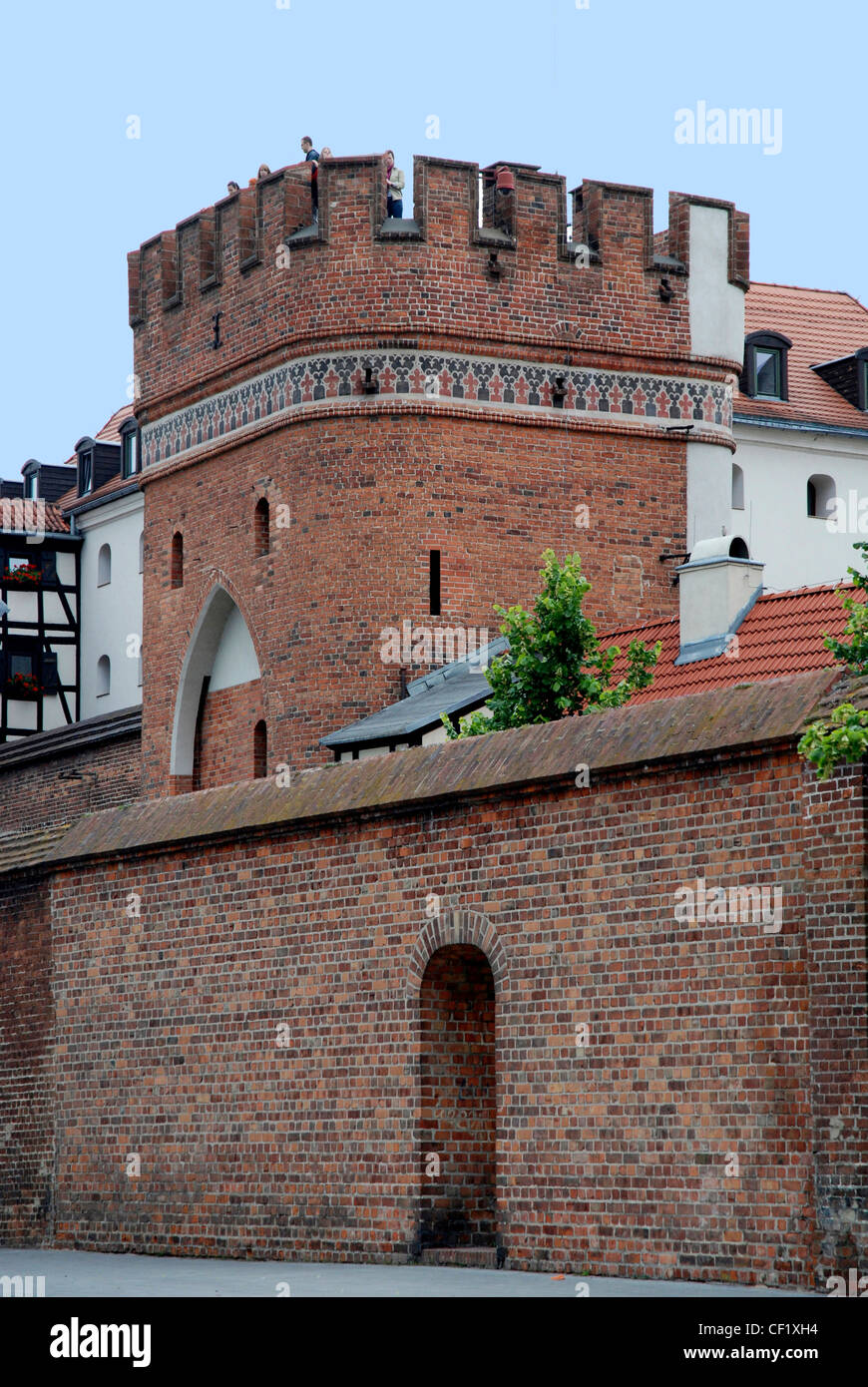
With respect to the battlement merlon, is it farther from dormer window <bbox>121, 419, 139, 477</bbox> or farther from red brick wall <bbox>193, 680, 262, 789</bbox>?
dormer window <bbox>121, 419, 139, 477</bbox>

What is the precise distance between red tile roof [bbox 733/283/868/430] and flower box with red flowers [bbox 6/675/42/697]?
14.9m

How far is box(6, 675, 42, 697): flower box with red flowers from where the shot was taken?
1831 inches

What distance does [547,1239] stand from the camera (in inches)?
590

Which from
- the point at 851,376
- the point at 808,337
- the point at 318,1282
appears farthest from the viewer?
the point at 808,337

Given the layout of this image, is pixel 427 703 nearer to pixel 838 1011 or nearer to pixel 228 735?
pixel 228 735

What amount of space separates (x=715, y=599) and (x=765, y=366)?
20496 mm

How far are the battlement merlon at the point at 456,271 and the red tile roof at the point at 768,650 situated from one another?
5.36m

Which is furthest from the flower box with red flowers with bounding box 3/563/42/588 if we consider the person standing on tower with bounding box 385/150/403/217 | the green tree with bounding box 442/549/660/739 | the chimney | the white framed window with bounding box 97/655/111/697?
the green tree with bounding box 442/549/660/739

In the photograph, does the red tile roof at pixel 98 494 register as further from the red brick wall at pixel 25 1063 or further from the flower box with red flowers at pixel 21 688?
the red brick wall at pixel 25 1063

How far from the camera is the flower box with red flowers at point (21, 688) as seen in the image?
46.5 meters

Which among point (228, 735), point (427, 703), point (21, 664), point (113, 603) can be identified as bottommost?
point (427, 703)

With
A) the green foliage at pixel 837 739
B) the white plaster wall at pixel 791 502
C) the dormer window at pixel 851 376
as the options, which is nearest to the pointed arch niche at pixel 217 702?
the white plaster wall at pixel 791 502

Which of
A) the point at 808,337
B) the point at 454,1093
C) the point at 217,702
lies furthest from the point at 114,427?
the point at 454,1093

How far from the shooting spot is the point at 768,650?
20.5 metres
